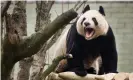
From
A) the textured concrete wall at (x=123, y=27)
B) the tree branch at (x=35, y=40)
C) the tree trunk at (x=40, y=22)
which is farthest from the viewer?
the textured concrete wall at (x=123, y=27)

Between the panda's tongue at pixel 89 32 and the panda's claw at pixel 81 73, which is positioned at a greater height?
the panda's tongue at pixel 89 32

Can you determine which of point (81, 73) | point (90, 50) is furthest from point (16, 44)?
point (90, 50)

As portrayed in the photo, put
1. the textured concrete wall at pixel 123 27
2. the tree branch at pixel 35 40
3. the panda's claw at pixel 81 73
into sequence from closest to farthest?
1. the tree branch at pixel 35 40
2. the panda's claw at pixel 81 73
3. the textured concrete wall at pixel 123 27

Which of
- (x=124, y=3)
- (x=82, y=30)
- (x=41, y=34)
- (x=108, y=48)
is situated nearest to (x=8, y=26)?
(x=41, y=34)

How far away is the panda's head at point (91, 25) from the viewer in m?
2.26

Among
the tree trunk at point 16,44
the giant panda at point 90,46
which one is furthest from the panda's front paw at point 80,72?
the tree trunk at point 16,44

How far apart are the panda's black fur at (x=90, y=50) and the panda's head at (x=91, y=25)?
0.04 meters

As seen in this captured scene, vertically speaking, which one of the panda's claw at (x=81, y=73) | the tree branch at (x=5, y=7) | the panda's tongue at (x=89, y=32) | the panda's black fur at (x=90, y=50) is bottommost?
the panda's claw at (x=81, y=73)

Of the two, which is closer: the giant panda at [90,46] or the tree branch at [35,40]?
the tree branch at [35,40]

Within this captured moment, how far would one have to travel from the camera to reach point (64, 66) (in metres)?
2.41

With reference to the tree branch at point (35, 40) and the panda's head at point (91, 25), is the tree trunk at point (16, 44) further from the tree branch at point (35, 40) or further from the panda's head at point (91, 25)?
the panda's head at point (91, 25)

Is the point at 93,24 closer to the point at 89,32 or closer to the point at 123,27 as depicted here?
the point at 89,32

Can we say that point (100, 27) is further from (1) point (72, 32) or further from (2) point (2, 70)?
(2) point (2, 70)

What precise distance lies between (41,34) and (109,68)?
3.25ft
